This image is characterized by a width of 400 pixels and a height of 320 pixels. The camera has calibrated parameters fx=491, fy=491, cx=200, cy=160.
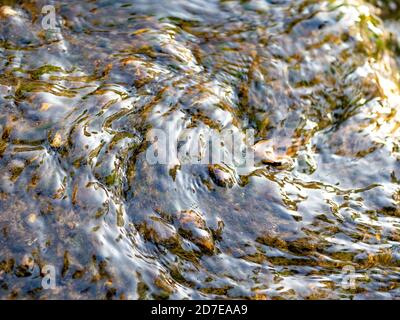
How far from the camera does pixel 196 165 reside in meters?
3.57

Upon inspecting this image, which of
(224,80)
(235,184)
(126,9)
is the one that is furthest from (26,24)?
(235,184)

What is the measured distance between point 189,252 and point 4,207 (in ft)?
3.97

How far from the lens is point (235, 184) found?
3.58 metres

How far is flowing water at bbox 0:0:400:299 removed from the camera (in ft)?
10.1

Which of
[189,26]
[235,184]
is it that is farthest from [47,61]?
[235,184]

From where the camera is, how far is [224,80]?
4.32m

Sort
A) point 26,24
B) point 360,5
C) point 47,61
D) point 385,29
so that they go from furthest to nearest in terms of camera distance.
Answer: point 385,29, point 360,5, point 26,24, point 47,61

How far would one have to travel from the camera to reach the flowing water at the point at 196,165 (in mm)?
3082

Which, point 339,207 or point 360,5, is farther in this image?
point 360,5

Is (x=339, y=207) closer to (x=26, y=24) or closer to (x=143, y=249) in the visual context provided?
(x=143, y=249)
